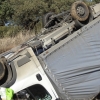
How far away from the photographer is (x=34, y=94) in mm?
5031

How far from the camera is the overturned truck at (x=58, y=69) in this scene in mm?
4973

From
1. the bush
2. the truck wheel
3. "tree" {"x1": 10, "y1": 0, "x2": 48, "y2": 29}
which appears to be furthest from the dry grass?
"tree" {"x1": 10, "y1": 0, "x2": 48, "y2": 29}

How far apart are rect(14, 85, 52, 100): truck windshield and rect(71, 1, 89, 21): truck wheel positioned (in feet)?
7.20

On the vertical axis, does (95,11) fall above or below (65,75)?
above

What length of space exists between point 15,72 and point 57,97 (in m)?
0.85

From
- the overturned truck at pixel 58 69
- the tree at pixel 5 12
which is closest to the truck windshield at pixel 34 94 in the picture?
the overturned truck at pixel 58 69

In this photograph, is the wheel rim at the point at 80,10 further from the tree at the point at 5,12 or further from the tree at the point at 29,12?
the tree at the point at 5,12

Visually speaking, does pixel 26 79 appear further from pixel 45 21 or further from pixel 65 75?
pixel 45 21

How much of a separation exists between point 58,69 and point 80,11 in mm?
2104

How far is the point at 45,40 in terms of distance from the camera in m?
5.88

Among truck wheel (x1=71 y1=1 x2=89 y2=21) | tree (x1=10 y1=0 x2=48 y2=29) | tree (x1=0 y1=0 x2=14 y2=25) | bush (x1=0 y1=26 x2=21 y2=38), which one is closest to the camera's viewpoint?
truck wheel (x1=71 y1=1 x2=89 y2=21)

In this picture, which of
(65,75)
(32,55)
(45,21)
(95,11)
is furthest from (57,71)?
(45,21)

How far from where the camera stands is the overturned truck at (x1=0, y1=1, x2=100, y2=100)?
4973 millimetres

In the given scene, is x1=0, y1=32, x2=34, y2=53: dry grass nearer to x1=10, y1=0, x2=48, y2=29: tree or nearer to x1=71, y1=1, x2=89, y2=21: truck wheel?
x1=71, y1=1, x2=89, y2=21: truck wheel
